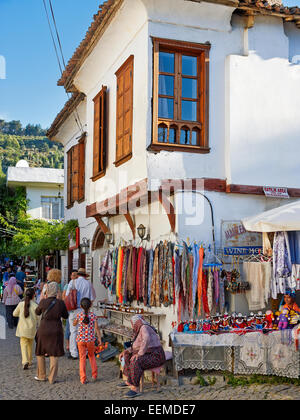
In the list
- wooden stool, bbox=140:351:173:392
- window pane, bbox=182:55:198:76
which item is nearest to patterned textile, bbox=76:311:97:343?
wooden stool, bbox=140:351:173:392

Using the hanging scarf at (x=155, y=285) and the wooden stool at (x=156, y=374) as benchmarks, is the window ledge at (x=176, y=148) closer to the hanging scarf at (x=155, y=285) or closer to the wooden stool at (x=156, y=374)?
the hanging scarf at (x=155, y=285)

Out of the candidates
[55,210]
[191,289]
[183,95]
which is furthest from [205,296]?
[55,210]

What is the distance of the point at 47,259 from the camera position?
77.0ft

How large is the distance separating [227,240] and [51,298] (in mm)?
3305

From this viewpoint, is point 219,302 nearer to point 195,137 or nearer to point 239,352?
point 239,352

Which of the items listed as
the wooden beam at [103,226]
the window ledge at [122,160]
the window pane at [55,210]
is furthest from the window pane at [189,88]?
the window pane at [55,210]

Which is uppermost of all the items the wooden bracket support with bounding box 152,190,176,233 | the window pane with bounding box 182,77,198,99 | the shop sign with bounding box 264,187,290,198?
the window pane with bounding box 182,77,198,99

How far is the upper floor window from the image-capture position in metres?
30.2

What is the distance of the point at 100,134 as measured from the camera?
12562 mm

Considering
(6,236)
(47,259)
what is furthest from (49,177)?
(47,259)

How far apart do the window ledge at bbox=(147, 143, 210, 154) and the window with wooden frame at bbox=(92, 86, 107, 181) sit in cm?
296

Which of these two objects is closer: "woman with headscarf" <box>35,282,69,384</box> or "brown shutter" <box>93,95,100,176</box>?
"woman with headscarf" <box>35,282,69,384</box>

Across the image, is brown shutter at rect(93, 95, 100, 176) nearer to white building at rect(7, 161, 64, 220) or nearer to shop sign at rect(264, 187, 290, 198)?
shop sign at rect(264, 187, 290, 198)

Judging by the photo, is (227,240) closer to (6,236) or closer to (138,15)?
(138,15)
